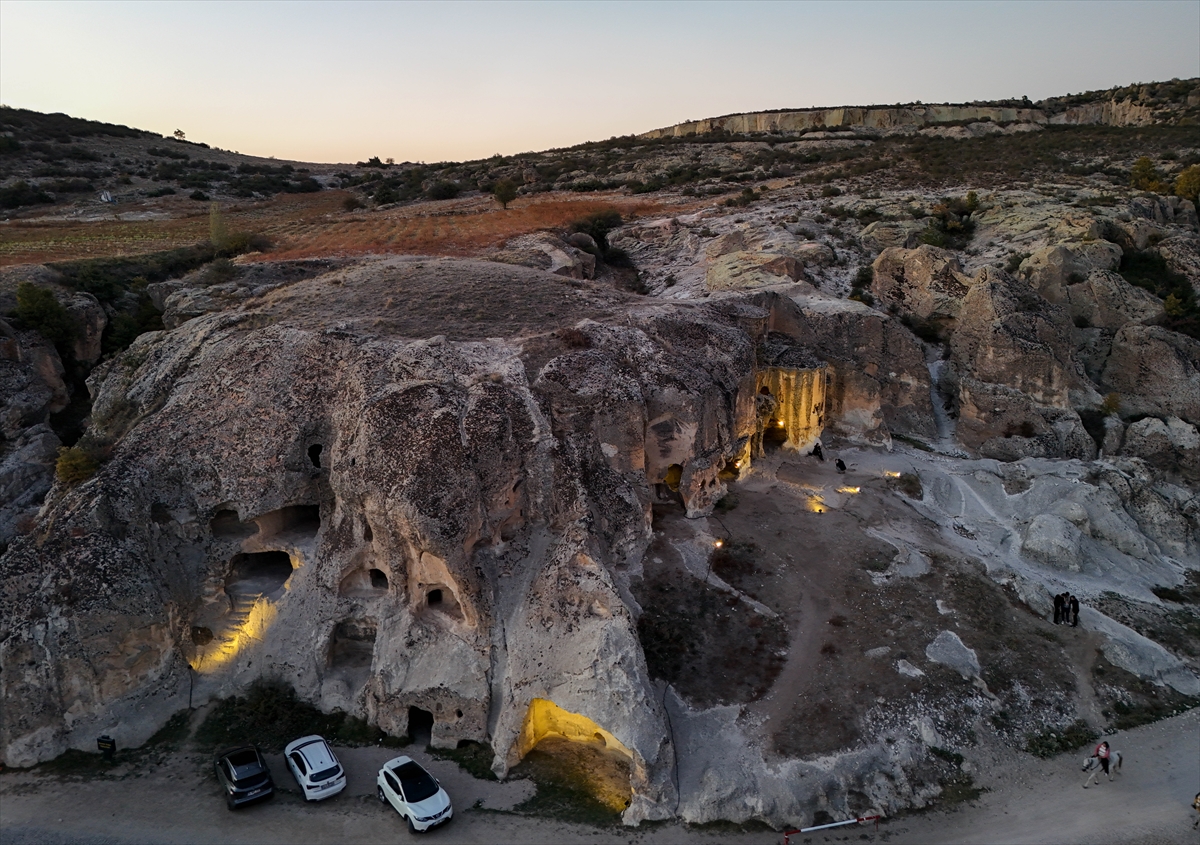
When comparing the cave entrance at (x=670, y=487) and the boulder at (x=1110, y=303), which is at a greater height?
the boulder at (x=1110, y=303)

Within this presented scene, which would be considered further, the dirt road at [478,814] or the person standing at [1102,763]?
the person standing at [1102,763]

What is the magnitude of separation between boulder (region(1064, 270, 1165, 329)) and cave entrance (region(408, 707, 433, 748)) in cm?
3295

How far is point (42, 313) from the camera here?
82.5ft

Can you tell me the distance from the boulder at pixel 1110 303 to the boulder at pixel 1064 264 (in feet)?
2.42

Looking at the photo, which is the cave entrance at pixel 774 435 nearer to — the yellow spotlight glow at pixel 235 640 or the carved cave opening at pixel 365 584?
the carved cave opening at pixel 365 584

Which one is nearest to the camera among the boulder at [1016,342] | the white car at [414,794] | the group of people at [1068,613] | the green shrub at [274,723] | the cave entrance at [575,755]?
the white car at [414,794]

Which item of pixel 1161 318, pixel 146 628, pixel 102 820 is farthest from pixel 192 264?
pixel 1161 318

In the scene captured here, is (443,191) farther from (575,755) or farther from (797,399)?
(575,755)

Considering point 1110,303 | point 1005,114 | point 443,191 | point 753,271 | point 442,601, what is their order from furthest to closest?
point 1005,114 < point 443,191 < point 753,271 < point 1110,303 < point 442,601

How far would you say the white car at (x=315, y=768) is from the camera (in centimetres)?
1397

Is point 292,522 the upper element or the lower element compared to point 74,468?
lower

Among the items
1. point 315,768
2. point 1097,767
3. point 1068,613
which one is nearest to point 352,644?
point 315,768

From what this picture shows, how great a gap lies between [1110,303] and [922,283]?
315 inches

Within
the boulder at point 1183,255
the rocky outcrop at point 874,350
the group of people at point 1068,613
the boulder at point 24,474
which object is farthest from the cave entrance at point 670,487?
the boulder at point 1183,255
